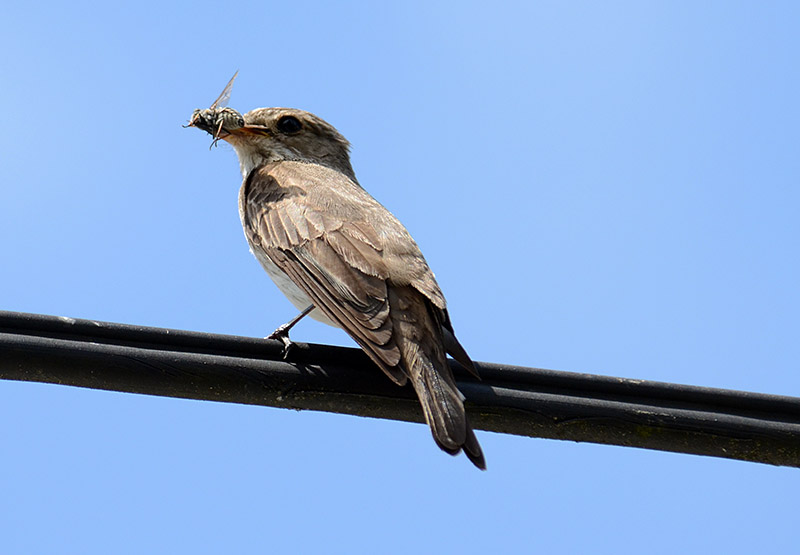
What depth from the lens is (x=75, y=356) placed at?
164 inches

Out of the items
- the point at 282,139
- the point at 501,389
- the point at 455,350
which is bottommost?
the point at 501,389

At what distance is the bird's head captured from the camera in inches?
336

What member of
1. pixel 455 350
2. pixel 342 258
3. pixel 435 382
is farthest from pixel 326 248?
pixel 435 382

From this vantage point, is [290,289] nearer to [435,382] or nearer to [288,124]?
[435,382]

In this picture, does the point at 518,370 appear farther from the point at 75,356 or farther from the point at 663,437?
the point at 75,356

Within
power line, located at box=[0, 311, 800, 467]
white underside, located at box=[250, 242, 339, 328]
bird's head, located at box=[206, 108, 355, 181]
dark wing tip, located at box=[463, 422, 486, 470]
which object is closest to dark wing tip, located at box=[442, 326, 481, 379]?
dark wing tip, located at box=[463, 422, 486, 470]

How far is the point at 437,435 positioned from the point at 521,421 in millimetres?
440

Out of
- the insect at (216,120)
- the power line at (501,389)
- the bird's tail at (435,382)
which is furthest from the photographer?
the insect at (216,120)

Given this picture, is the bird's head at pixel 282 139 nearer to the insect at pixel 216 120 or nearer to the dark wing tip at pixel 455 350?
the insect at pixel 216 120

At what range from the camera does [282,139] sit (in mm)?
8641

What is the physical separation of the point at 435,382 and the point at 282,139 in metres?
4.40

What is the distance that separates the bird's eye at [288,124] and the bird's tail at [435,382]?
3.53m

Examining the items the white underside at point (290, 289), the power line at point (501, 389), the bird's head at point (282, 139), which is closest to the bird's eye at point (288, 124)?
the bird's head at point (282, 139)

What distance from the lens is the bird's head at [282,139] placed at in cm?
853
